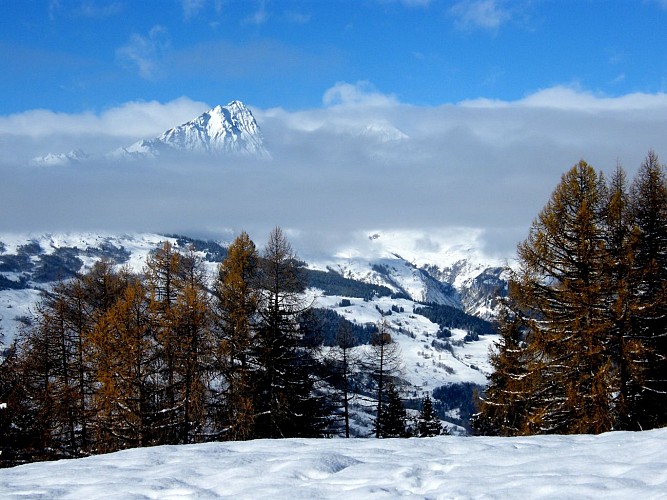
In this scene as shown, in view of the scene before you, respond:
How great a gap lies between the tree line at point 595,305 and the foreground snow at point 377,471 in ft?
23.6

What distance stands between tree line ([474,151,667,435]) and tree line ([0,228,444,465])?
34.3 ft

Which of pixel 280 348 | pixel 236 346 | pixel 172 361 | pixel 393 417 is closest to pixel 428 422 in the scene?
pixel 393 417

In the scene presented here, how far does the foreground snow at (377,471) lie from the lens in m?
7.16

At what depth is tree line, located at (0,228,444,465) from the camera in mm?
23141

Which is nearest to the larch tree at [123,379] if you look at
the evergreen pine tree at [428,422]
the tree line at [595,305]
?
the tree line at [595,305]

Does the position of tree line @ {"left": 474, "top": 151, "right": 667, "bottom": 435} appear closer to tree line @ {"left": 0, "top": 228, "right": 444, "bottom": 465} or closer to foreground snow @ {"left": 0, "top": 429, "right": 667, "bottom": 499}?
foreground snow @ {"left": 0, "top": 429, "right": 667, "bottom": 499}

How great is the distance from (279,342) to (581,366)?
41.7ft

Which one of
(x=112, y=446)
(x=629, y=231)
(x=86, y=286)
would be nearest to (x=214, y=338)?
(x=112, y=446)

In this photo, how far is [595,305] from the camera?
1808 centimetres

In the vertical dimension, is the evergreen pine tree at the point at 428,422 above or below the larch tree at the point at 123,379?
below

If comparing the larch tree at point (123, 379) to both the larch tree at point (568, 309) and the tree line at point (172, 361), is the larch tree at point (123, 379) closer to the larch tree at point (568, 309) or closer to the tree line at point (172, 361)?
the tree line at point (172, 361)

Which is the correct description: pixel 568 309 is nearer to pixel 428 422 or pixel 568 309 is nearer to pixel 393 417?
pixel 393 417

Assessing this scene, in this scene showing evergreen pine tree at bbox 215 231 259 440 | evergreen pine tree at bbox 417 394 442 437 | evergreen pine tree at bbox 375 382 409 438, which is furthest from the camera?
evergreen pine tree at bbox 417 394 442 437

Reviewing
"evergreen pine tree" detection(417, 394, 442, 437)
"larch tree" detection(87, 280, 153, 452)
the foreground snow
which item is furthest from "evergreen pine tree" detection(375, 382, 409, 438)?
the foreground snow
